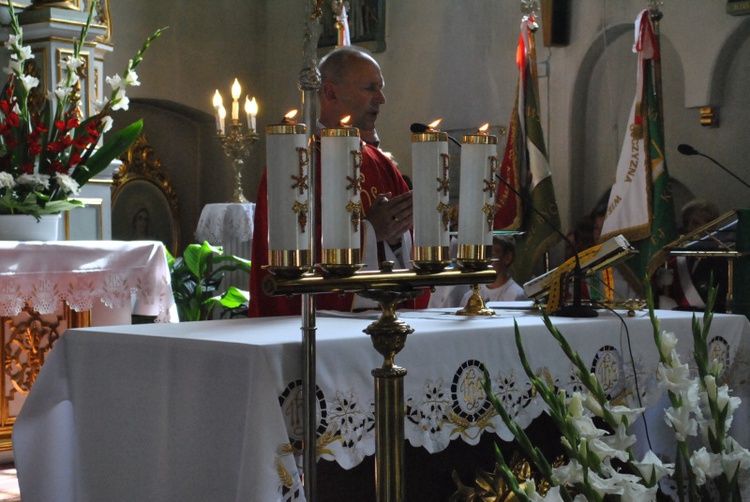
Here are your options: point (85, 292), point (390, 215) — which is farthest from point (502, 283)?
point (390, 215)

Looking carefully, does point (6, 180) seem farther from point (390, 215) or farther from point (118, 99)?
point (390, 215)

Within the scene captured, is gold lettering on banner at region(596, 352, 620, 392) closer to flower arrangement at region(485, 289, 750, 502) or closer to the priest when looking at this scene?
the priest

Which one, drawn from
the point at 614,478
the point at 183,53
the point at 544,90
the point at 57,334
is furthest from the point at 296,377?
the point at 183,53

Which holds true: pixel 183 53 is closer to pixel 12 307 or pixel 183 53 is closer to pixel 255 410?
pixel 12 307

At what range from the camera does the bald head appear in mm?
3428

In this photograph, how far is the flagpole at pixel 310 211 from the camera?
5.45ft

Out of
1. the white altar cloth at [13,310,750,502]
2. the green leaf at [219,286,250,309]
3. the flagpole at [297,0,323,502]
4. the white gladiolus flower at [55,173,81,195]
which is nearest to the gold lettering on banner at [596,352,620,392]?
the white altar cloth at [13,310,750,502]

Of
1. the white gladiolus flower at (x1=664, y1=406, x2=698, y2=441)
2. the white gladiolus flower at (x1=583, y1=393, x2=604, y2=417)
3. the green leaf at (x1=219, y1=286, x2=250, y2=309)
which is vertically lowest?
the green leaf at (x1=219, y1=286, x2=250, y2=309)

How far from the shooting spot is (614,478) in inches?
39.0

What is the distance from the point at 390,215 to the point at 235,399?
2.53ft

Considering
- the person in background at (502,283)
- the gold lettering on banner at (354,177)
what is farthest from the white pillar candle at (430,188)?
the person in background at (502,283)

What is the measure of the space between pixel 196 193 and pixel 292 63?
6.29 ft

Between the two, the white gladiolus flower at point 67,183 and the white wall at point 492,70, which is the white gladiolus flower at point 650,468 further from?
the white wall at point 492,70

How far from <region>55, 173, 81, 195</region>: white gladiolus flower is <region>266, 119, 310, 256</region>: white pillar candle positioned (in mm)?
3582
